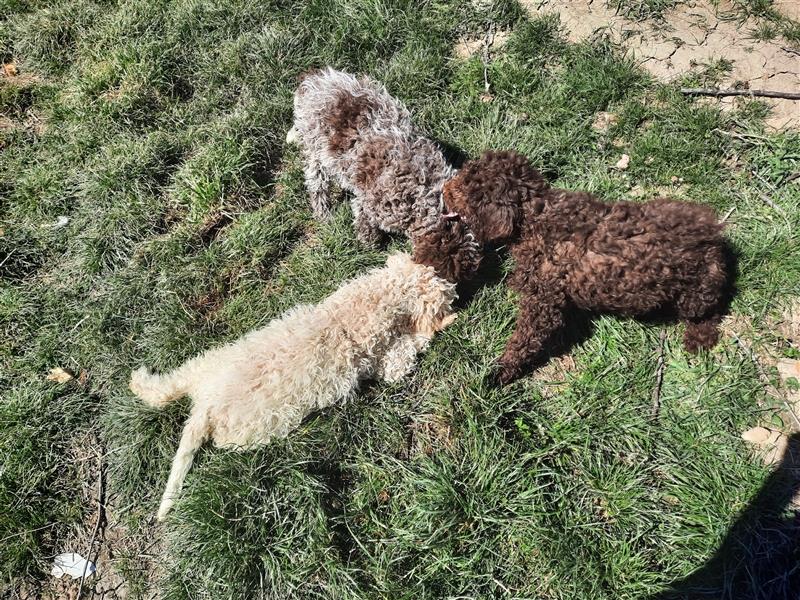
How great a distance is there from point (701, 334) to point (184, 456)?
3752 mm

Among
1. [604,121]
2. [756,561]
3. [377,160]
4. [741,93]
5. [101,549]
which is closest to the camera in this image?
[756,561]

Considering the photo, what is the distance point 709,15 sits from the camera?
505cm

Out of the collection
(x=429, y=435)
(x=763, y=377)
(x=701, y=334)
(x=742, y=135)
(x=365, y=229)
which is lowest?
(x=429, y=435)

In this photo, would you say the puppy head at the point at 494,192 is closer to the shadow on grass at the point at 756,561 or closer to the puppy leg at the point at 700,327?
the puppy leg at the point at 700,327

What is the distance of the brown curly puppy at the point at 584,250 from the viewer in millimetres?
3354

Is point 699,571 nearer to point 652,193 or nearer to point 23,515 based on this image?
point 652,193

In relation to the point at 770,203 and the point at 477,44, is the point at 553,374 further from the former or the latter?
the point at 477,44

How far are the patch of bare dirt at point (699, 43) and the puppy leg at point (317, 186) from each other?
2.94 meters

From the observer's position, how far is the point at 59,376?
3.89 metres

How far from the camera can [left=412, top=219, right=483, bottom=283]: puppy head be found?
3705mm

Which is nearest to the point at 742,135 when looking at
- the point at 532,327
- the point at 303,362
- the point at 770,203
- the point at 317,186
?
the point at 770,203

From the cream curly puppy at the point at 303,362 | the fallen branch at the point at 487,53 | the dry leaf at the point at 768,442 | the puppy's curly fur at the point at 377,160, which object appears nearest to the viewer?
the cream curly puppy at the point at 303,362

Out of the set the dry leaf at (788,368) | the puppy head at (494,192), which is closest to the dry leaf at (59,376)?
the puppy head at (494,192)

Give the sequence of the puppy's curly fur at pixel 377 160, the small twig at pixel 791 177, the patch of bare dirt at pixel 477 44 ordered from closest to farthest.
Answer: the puppy's curly fur at pixel 377 160
the small twig at pixel 791 177
the patch of bare dirt at pixel 477 44
